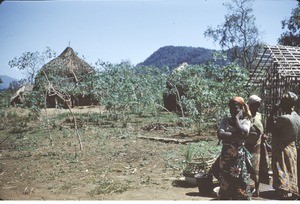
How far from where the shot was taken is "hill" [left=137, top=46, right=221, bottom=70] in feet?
231

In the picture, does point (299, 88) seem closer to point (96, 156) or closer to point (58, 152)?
point (96, 156)

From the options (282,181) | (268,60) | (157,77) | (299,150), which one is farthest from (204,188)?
(157,77)

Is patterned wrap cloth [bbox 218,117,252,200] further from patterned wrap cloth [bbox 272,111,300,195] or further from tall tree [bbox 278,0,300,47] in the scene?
tall tree [bbox 278,0,300,47]

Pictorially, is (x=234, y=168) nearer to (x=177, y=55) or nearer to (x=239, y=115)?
(x=239, y=115)

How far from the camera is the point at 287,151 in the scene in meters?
4.32

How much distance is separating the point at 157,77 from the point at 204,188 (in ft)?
43.4

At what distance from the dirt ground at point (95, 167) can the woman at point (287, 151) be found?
3.74ft

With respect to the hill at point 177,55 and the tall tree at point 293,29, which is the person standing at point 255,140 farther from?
the hill at point 177,55

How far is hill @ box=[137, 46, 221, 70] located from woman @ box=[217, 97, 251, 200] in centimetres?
6390

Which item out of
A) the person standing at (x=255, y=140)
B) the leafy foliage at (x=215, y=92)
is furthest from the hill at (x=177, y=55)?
the person standing at (x=255, y=140)

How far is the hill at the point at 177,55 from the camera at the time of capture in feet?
231

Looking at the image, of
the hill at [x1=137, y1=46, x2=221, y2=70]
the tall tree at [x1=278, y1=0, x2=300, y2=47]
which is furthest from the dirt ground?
the hill at [x1=137, y1=46, x2=221, y2=70]

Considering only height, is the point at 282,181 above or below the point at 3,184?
above

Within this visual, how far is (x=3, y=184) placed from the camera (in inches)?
241
